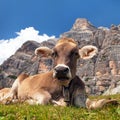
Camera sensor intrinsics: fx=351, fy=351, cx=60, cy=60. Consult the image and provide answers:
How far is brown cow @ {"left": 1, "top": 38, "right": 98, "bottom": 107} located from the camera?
12.8 metres

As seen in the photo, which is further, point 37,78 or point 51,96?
point 37,78

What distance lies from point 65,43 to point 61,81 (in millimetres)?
2171

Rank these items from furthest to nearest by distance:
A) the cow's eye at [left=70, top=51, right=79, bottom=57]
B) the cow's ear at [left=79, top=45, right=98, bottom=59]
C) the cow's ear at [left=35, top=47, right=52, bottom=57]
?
the cow's ear at [left=35, top=47, right=52, bottom=57] < the cow's ear at [left=79, top=45, right=98, bottom=59] < the cow's eye at [left=70, top=51, right=79, bottom=57]

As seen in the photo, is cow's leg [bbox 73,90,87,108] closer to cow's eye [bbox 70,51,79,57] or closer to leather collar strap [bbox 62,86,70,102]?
leather collar strap [bbox 62,86,70,102]

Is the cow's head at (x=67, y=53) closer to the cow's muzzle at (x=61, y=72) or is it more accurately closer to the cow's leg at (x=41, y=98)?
the cow's muzzle at (x=61, y=72)

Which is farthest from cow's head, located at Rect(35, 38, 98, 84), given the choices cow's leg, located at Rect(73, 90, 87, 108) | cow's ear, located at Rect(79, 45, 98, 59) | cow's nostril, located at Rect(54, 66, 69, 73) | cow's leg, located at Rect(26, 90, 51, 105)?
cow's leg, located at Rect(26, 90, 51, 105)

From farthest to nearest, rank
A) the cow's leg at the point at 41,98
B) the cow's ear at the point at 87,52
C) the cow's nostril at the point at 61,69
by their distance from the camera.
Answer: the cow's ear at the point at 87,52
the cow's leg at the point at 41,98
the cow's nostril at the point at 61,69

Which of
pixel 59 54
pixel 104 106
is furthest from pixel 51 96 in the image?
pixel 104 106

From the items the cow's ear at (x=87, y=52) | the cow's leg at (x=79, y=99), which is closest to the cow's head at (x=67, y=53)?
the cow's ear at (x=87, y=52)

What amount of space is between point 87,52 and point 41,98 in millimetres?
3432

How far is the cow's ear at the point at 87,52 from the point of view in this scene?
14.9m

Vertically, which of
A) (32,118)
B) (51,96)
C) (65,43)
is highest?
Answer: (65,43)

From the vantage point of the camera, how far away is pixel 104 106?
35.7ft

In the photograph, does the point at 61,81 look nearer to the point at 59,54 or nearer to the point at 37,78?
the point at 59,54
